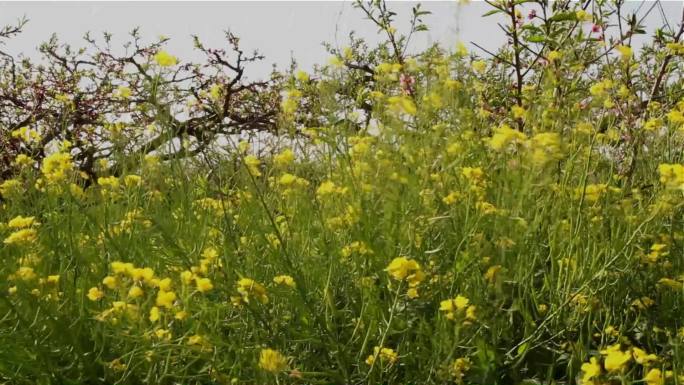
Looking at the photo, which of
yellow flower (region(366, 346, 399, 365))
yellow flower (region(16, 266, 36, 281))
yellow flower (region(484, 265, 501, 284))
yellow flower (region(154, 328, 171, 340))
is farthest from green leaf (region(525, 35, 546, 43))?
yellow flower (region(16, 266, 36, 281))

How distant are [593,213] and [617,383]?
0.51 metres

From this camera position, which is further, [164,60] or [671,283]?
[164,60]

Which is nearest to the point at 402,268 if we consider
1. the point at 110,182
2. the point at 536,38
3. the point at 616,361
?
the point at 616,361

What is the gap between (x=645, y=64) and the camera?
4.21 m

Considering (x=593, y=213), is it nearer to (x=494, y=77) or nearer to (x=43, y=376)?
(x=43, y=376)

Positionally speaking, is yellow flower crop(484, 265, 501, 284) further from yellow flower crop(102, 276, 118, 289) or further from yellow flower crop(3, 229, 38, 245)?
yellow flower crop(3, 229, 38, 245)

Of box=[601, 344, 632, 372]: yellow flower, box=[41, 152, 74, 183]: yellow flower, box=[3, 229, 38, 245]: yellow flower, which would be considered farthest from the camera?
box=[41, 152, 74, 183]: yellow flower

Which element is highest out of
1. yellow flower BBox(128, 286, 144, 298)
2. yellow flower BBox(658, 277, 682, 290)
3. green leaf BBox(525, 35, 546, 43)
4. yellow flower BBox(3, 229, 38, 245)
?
green leaf BBox(525, 35, 546, 43)

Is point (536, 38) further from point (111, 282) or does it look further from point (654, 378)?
point (111, 282)

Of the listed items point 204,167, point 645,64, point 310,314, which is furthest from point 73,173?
point 645,64

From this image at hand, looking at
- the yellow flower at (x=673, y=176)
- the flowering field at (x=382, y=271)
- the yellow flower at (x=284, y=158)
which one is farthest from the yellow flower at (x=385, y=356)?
the yellow flower at (x=284, y=158)

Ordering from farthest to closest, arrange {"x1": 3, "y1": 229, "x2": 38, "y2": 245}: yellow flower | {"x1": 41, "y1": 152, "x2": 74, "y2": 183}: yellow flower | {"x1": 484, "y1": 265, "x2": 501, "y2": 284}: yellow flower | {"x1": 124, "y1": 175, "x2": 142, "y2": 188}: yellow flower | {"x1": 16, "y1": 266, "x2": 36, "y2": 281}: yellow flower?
{"x1": 124, "y1": 175, "x2": 142, "y2": 188}: yellow flower → {"x1": 41, "y1": 152, "x2": 74, "y2": 183}: yellow flower → {"x1": 3, "y1": 229, "x2": 38, "y2": 245}: yellow flower → {"x1": 16, "y1": 266, "x2": 36, "y2": 281}: yellow flower → {"x1": 484, "y1": 265, "x2": 501, "y2": 284}: yellow flower

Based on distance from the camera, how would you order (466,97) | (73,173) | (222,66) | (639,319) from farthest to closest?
(222,66) → (73,173) → (466,97) → (639,319)

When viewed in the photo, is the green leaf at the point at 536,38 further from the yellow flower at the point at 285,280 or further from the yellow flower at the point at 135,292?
the yellow flower at the point at 135,292
